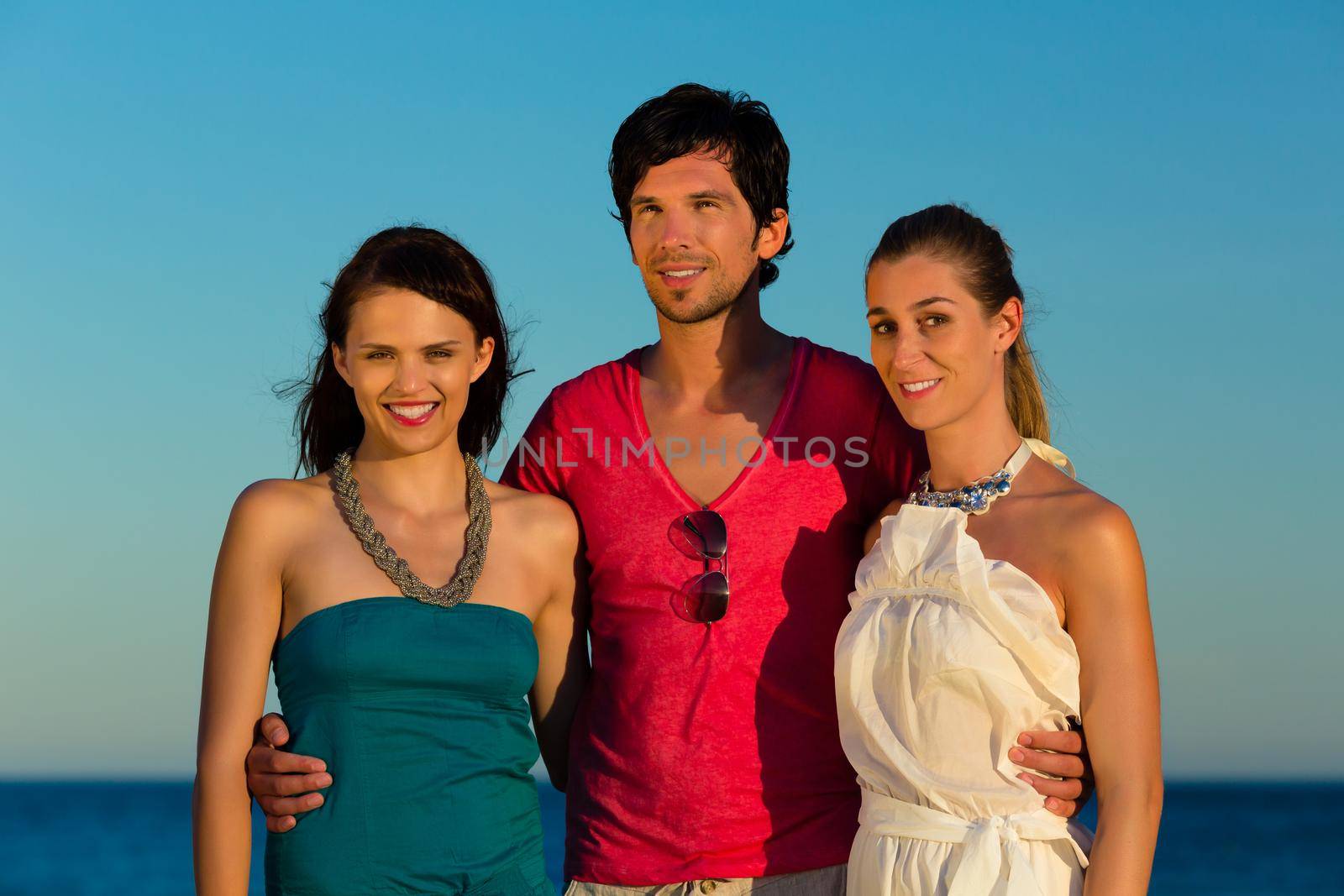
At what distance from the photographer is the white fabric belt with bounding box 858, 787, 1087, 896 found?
3.25m

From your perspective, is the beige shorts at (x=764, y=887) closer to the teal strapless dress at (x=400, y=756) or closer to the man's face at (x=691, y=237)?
the teal strapless dress at (x=400, y=756)

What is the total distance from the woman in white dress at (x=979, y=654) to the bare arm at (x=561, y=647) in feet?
2.54

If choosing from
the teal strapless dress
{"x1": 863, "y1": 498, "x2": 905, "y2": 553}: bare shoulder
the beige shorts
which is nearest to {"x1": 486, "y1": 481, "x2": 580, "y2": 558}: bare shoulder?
the teal strapless dress


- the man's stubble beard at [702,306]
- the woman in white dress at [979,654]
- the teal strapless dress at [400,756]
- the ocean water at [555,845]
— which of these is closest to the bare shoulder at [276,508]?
the teal strapless dress at [400,756]

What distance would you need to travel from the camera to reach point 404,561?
3.52 m

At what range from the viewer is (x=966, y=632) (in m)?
3.32

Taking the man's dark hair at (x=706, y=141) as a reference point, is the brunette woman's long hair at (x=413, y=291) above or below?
below

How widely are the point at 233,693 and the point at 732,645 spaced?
48.8 inches

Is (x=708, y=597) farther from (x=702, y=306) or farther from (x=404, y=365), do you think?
(x=404, y=365)

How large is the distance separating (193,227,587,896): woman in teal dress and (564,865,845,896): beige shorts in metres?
0.35

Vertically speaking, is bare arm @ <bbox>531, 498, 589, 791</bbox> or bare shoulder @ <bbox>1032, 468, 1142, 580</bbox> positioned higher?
bare shoulder @ <bbox>1032, 468, 1142, 580</bbox>

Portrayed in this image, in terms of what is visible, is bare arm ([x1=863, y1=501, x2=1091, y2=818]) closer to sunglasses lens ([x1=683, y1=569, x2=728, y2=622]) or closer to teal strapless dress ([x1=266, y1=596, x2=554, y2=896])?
sunglasses lens ([x1=683, y1=569, x2=728, y2=622])

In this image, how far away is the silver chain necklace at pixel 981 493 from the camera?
357 centimetres

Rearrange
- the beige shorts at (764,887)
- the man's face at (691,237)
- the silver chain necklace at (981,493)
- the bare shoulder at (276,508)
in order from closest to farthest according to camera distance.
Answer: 1. the bare shoulder at (276,508)
2. the silver chain necklace at (981,493)
3. the beige shorts at (764,887)
4. the man's face at (691,237)
